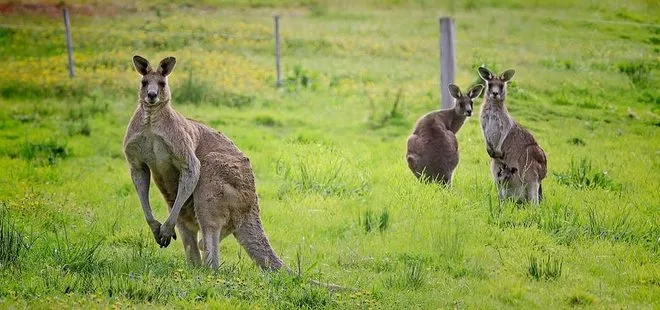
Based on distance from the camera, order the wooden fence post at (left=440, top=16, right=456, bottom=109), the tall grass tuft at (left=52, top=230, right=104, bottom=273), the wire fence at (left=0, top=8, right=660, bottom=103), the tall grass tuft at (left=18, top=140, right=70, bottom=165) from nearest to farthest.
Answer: the tall grass tuft at (left=52, top=230, right=104, bottom=273) → the tall grass tuft at (left=18, top=140, right=70, bottom=165) → the wooden fence post at (left=440, top=16, right=456, bottom=109) → the wire fence at (left=0, top=8, right=660, bottom=103)

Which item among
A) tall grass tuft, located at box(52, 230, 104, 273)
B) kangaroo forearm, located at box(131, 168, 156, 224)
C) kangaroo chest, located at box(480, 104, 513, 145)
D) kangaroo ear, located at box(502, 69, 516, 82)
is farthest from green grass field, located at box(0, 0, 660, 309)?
kangaroo ear, located at box(502, 69, 516, 82)

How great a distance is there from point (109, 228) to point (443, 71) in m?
6.84

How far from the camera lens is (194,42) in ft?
79.5

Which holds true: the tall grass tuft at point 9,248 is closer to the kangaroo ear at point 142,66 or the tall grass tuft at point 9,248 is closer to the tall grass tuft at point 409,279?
the kangaroo ear at point 142,66

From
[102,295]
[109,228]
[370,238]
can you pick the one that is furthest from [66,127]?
[102,295]

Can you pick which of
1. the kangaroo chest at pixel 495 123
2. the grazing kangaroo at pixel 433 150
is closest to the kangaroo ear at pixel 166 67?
the grazing kangaroo at pixel 433 150

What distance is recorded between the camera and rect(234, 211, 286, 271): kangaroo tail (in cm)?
932

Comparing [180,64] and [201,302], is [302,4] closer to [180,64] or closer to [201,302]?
[180,64]

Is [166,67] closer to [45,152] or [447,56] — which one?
[45,152]

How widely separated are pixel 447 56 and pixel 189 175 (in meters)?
8.09

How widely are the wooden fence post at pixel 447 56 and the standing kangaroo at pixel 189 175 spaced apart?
7359 mm

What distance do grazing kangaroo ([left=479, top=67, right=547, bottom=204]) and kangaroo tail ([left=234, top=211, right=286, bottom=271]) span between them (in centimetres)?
352

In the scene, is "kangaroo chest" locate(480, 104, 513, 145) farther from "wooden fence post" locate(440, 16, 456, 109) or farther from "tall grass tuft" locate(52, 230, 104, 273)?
"tall grass tuft" locate(52, 230, 104, 273)

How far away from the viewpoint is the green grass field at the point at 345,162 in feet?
29.8
